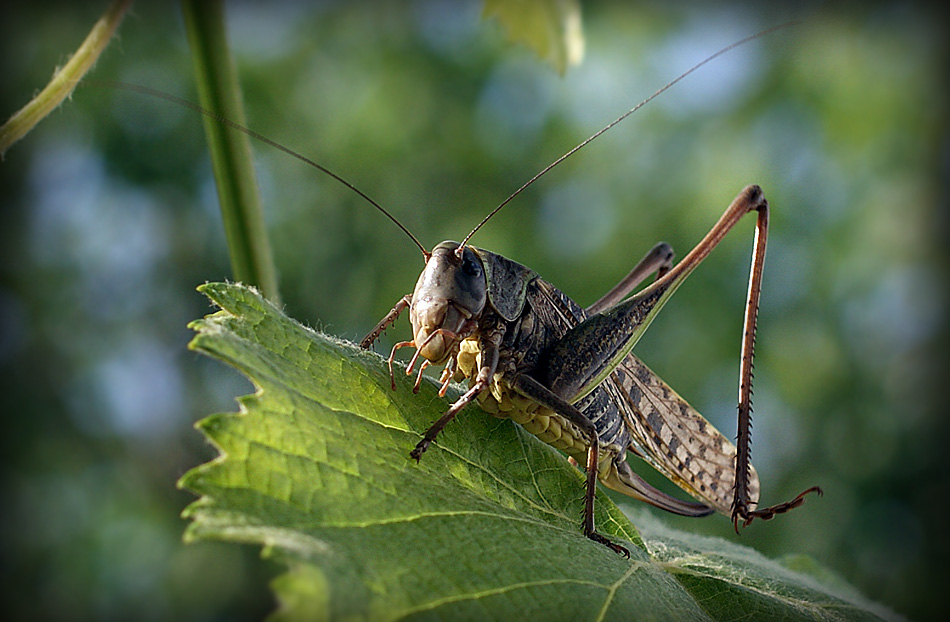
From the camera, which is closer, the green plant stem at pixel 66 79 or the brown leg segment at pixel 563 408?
the green plant stem at pixel 66 79

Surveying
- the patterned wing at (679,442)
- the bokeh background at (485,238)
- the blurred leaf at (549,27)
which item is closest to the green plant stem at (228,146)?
the blurred leaf at (549,27)

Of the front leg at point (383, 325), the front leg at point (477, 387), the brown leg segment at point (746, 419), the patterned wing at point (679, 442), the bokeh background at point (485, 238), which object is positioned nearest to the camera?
the front leg at point (477, 387)

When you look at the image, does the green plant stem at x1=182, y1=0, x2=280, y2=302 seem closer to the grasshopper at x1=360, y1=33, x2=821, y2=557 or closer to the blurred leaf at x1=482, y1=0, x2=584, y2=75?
the grasshopper at x1=360, y1=33, x2=821, y2=557

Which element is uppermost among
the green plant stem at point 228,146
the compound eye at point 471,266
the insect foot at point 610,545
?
the green plant stem at point 228,146

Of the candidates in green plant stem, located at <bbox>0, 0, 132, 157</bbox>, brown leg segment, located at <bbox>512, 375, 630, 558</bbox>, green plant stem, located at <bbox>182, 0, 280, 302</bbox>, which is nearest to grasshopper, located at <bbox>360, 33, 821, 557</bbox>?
brown leg segment, located at <bbox>512, 375, 630, 558</bbox>

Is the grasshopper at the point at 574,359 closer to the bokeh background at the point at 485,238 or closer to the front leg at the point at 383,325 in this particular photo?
the front leg at the point at 383,325

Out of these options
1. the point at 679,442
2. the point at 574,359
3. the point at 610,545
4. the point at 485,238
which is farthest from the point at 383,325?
the point at 485,238
